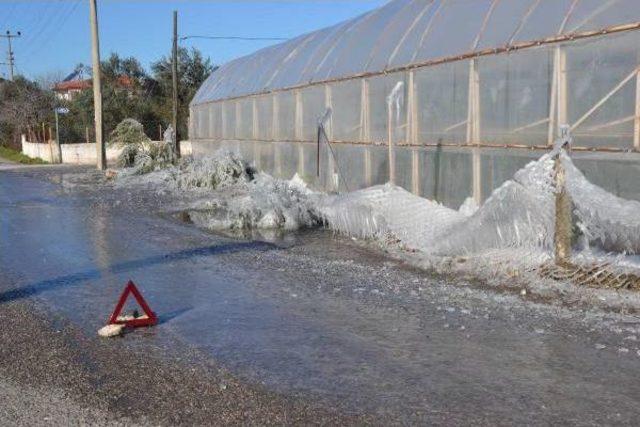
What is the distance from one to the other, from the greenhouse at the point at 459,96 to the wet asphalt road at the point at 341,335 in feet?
7.31

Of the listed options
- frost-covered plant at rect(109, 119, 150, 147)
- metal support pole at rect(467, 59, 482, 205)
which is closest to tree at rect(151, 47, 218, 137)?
frost-covered plant at rect(109, 119, 150, 147)

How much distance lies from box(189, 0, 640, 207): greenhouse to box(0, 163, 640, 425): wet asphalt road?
2229 mm

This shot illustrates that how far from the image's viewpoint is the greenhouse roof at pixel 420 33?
8.59 m

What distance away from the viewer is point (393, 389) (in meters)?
4.59

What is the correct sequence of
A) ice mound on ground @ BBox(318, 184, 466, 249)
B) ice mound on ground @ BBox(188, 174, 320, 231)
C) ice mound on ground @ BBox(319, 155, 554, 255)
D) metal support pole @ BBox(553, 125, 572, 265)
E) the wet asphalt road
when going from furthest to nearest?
ice mound on ground @ BBox(188, 174, 320, 231) < ice mound on ground @ BBox(318, 184, 466, 249) < ice mound on ground @ BBox(319, 155, 554, 255) < metal support pole @ BBox(553, 125, 572, 265) < the wet asphalt road

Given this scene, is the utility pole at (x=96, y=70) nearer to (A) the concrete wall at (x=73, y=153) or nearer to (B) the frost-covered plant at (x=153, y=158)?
(B) the frost-covered plant at (x=153, y=158)

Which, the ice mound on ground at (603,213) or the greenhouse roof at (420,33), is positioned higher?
the greenhouse roof at (420,33)

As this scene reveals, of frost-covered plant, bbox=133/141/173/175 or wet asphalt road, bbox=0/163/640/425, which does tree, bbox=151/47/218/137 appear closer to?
frost-covered plant, bbox=133/141/173/175

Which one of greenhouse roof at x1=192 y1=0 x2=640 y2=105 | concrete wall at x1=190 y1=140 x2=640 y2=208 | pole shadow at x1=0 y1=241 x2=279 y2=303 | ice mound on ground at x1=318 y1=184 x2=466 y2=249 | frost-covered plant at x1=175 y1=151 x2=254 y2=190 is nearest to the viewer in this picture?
pole shadow at x1=0 y1=241 x2=279 y2=303

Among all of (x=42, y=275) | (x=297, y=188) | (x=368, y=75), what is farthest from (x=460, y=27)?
(x=42, y=275)

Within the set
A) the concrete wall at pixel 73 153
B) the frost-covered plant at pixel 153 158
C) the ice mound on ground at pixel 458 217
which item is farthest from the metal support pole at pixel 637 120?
the concrete wall at pixel 73 153

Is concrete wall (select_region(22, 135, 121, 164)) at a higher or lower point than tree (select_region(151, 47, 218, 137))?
lower

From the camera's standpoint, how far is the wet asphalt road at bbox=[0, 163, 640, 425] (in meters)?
4.36

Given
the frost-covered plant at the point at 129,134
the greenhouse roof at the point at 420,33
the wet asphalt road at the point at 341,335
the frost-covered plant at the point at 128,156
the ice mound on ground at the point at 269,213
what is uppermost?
the greenhouse roof at the point at 420,33
